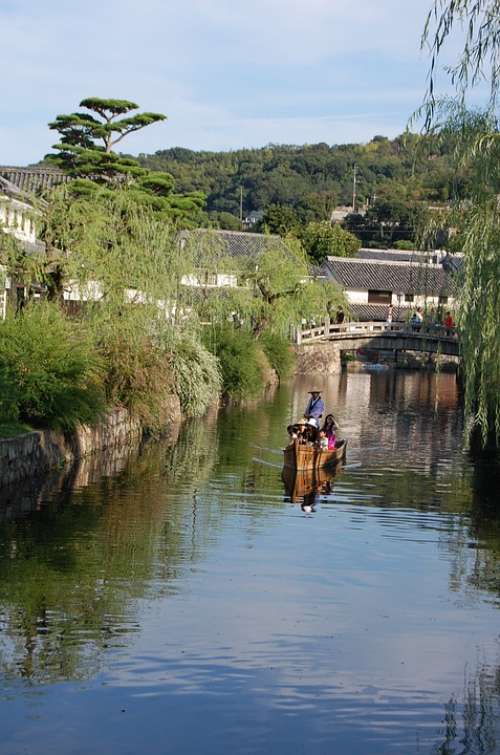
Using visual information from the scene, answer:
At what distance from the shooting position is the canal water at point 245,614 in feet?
31.5

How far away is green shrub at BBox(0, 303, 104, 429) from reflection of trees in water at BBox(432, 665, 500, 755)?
11.7 metres

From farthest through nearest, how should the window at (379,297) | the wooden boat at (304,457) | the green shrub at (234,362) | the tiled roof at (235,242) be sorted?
the window at (379,297) < the tiled roof at (235,242) < the green shrub at (234,362) < the wooden boat at (304,457)

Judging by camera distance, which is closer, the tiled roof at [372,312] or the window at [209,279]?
the window at [209,279]

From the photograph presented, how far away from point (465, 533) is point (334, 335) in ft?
147

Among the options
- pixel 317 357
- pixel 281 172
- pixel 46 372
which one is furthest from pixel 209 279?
pixel 281 172

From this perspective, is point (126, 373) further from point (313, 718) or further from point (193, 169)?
point (193, 169)

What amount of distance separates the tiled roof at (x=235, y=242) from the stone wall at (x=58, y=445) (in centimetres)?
1287

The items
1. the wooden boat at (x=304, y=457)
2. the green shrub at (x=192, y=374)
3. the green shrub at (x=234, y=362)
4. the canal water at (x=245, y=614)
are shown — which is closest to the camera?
the canal water at (x=245, y=614)

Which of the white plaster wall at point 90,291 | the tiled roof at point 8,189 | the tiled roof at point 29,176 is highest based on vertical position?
the tiled roof at point 29,176

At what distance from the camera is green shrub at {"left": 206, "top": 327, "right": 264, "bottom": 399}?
3916cm

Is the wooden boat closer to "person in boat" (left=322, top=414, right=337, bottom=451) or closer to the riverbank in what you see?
"person in boat" (left=322, top=414, right=337, bottom=451)

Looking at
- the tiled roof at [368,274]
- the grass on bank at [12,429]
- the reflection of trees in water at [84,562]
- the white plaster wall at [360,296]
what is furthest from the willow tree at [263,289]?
the white plaster wall at [360,296]

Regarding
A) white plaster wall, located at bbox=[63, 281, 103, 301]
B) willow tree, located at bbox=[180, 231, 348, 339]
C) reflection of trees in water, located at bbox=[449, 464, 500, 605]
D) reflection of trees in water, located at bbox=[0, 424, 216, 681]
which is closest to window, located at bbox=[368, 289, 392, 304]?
willow tree, located at bbox=[180, 231, 348, 339]

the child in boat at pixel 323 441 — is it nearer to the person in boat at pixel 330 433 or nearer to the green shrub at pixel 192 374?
the person in boat at pixel 330 433
